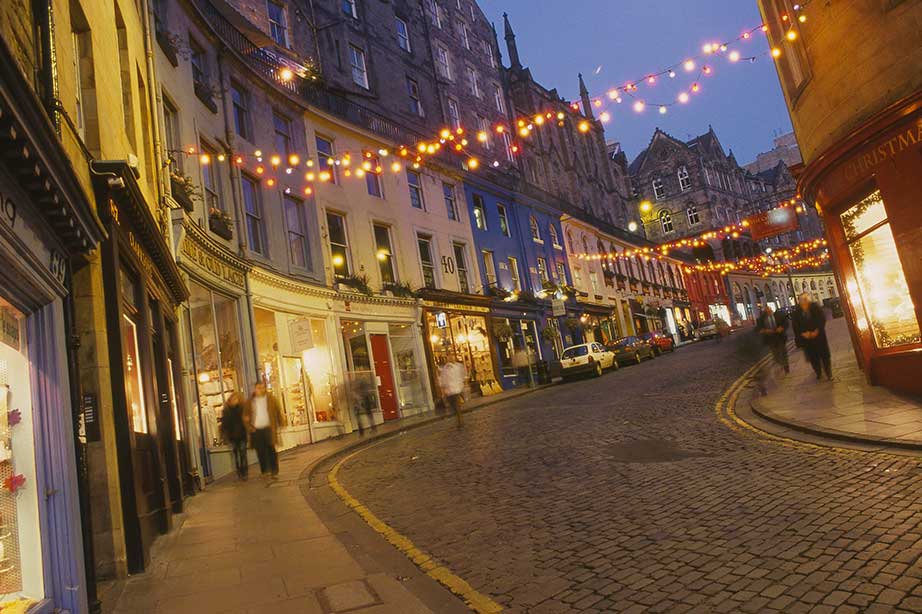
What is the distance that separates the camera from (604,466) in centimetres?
792

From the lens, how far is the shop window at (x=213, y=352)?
1284 centimetres

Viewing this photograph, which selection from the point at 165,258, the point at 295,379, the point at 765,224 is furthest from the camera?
the point at 765,224

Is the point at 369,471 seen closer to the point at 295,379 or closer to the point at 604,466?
the point at 604,466

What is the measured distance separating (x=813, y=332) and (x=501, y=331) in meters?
16.5

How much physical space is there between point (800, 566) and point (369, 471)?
7356 mm

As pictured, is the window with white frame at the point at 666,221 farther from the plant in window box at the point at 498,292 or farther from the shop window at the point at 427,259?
the shop window at the point at 427,259

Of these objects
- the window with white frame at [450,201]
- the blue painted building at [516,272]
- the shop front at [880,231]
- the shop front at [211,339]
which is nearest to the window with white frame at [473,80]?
the blue painted building at [516,272]

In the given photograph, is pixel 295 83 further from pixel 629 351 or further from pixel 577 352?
pixel 629 351

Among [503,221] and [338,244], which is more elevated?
[503,221]

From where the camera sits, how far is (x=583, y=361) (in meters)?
26.2

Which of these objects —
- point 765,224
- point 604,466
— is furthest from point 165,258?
point 765,224

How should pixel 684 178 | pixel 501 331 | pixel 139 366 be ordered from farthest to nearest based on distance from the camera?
pixel 684 178 → pixel 501 331 → pixel 139 366

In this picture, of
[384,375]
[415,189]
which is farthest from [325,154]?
[384,375]

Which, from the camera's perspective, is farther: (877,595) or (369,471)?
(369,471)
